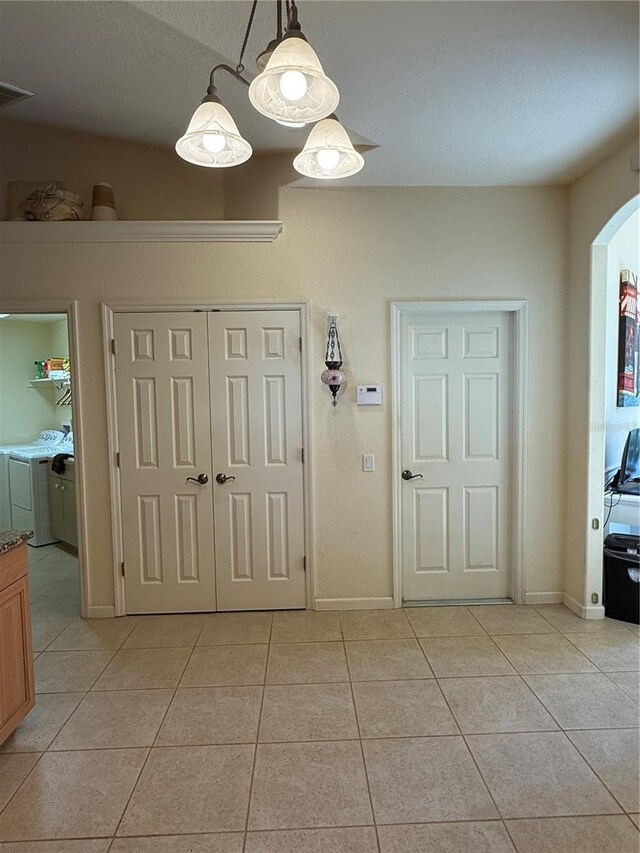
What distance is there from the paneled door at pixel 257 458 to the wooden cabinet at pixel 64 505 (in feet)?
6.78

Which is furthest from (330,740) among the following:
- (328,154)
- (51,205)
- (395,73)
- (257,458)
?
(51,205)

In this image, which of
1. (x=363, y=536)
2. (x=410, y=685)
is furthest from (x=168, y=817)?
(x=363, y=536)

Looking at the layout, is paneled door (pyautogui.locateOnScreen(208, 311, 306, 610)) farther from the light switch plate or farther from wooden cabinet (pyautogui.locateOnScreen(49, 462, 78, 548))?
wooden cabinet (pyautogui.locateOnScreen(49, 462, 78, 548))

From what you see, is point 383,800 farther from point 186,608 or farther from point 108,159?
point 108,159

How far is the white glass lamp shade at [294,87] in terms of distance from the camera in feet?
4.17

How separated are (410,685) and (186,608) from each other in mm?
1689

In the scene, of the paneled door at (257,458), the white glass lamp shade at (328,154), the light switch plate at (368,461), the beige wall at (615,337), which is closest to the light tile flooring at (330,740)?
the paneled door at (257,458)

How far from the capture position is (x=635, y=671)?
2.67 m

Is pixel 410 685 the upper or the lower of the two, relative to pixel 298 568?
lower

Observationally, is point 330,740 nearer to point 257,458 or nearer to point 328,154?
point 257,458

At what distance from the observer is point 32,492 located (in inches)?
197

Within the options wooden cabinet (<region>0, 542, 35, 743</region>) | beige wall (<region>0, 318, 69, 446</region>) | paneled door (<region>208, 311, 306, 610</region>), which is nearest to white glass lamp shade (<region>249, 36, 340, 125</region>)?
paneled door (<region>208, 311, 306, 610</region>)

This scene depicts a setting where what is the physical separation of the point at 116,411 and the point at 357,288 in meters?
1.85

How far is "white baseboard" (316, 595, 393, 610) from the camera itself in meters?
3.50
